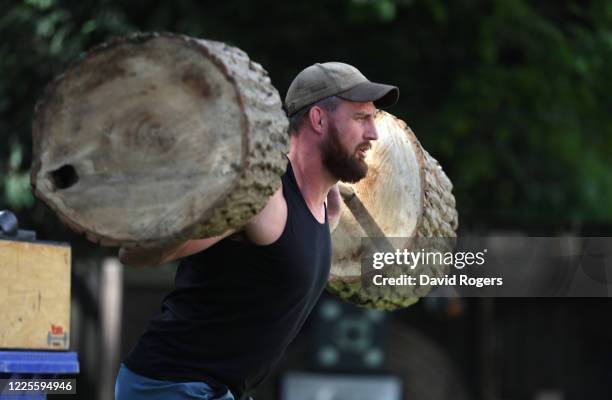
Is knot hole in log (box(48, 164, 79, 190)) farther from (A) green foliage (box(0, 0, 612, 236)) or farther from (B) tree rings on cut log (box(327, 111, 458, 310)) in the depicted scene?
(A) green foliage (box(0, 0, 612, 236))

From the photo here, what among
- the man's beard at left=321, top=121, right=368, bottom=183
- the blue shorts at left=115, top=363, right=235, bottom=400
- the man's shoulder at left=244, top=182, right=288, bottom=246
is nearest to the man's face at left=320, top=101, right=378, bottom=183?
the man's beard at left=321, top=121, right=368, bottom=183

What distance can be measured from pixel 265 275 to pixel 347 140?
0.51 metres

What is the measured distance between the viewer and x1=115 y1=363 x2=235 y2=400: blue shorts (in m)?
3.58

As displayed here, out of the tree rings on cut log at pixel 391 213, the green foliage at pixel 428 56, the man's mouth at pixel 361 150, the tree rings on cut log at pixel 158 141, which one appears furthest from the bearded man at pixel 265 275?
the green foliage at pixel 428 56

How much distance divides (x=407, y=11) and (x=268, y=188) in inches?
252

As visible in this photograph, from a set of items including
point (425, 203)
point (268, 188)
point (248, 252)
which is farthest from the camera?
point (425, 203)

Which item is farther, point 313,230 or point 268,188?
point 313,230

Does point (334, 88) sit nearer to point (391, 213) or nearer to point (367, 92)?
point (367, 92)

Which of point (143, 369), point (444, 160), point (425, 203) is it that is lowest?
point (143, 369)

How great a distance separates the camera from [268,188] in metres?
3.14

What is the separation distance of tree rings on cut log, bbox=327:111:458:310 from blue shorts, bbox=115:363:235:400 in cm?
82

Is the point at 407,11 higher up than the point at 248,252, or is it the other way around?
the point at 407,11

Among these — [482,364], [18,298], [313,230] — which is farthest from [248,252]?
[482,364]

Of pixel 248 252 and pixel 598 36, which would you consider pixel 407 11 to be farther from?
pixel 248 252
